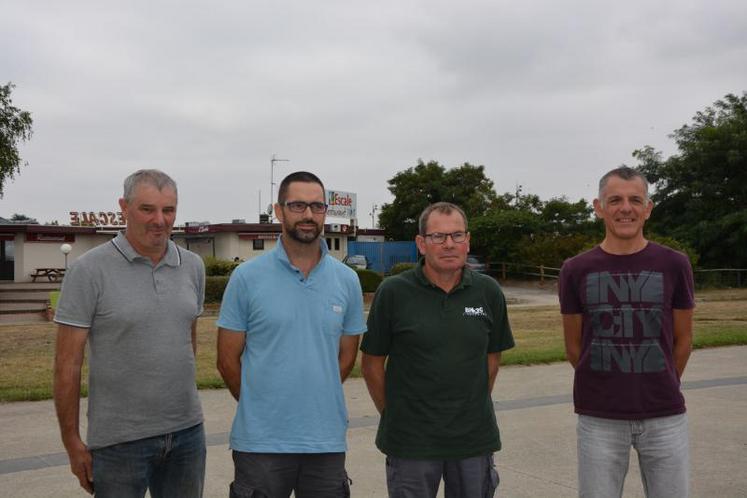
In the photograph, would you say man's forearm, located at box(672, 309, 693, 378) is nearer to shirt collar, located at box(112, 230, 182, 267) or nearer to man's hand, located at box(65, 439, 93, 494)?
shirt collar, located at box(112, 230, 182, 267)

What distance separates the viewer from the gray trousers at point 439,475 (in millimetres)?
3344

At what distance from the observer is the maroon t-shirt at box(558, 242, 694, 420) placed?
11.3 feet

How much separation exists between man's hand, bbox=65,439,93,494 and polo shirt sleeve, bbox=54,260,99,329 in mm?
514

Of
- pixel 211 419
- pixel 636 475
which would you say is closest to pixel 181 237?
pixel 211 419

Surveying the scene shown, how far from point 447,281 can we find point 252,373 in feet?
3.34

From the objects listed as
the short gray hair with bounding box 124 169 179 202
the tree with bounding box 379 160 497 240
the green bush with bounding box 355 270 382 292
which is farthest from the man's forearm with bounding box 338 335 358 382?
the tree with bounding box 379 160 497 240

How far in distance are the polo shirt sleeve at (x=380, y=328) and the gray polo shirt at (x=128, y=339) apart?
0.86 m

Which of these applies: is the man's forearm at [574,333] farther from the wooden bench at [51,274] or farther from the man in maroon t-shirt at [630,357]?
the wooden bench at [51,274]

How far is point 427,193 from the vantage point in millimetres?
52500

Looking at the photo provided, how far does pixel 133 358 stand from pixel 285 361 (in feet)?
2.11

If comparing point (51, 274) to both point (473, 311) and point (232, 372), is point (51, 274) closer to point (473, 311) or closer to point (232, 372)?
point (232, 372)

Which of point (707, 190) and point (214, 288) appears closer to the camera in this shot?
point (214, 288)

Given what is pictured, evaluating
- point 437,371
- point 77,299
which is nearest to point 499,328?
point 437,371

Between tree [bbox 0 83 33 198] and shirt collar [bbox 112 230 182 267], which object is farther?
tree [bbox 0 83 33 198]
